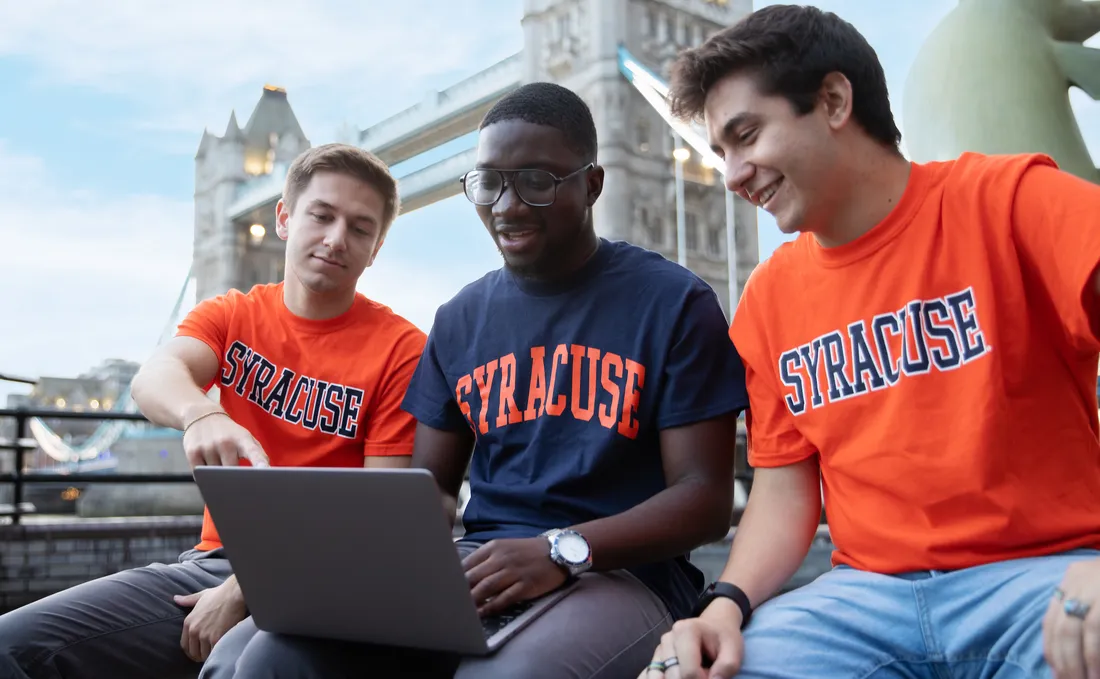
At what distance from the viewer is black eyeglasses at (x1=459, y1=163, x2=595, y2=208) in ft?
4.32

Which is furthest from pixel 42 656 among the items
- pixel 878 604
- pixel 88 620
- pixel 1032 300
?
pixel 1032 300

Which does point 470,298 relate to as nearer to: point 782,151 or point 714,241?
point 782,151

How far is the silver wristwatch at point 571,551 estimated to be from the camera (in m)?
1.10

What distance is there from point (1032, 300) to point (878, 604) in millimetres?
365

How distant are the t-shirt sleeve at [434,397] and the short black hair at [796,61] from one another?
57 centimetres

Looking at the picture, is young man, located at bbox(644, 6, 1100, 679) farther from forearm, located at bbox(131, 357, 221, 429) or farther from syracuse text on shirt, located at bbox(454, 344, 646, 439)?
forearm, located at bbox(131, 357, 221, 429)

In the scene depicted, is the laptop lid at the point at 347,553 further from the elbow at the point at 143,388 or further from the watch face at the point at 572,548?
the elbow at the point at 143,388

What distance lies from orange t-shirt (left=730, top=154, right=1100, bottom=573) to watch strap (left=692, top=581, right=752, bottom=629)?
145 millimetres

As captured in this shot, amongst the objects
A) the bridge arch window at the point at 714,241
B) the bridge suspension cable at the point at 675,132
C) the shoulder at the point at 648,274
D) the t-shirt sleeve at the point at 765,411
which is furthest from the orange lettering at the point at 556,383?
the bridge arch window at the point at 714,241

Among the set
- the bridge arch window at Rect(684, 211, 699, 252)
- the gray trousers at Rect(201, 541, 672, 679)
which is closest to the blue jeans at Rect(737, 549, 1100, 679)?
the gray trousers at Rect(201, 541, 672, 679)

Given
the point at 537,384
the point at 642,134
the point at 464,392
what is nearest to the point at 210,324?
the point at 464,392

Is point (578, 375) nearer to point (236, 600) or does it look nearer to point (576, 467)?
point (576, 467)

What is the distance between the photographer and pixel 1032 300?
39.3 inches

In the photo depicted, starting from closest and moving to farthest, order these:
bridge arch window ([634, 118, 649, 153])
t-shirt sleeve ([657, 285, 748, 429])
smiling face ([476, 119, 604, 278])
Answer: t-shirt sleeve ([657, 285, 748, 429]), smiling face ([476, 119, 604, 278]), bridge arch window ([634, 118, 649, 153])
